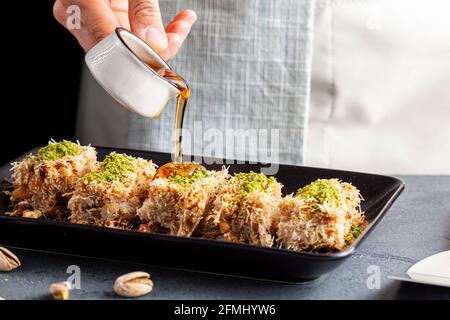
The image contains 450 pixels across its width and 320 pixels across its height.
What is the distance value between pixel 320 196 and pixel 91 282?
464 mm

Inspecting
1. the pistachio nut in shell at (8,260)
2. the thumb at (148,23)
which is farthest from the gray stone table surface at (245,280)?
the thumb at (148,23)

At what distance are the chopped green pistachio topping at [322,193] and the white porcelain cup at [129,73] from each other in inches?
13.5

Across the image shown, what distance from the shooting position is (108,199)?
1683 millimetres

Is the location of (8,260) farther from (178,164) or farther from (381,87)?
(381,87)

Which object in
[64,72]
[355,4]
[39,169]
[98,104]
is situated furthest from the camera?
[64,72]

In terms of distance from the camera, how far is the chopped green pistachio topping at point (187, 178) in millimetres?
1662

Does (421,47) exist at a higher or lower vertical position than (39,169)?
higher

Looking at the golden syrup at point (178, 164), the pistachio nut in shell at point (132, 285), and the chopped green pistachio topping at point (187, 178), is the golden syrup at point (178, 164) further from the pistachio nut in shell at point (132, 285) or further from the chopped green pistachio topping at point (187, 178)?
the pistachio nut in shell at point (132, 285)

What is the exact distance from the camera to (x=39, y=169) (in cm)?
179

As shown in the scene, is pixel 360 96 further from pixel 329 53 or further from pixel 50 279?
pixel 50 279

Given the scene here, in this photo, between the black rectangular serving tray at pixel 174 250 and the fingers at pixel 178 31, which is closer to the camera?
the black rectangular serving tray at pixel 174 250

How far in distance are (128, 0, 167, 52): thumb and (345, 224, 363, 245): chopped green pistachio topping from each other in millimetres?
568

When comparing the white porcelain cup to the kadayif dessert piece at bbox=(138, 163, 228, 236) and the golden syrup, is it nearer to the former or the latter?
the golden syrup
